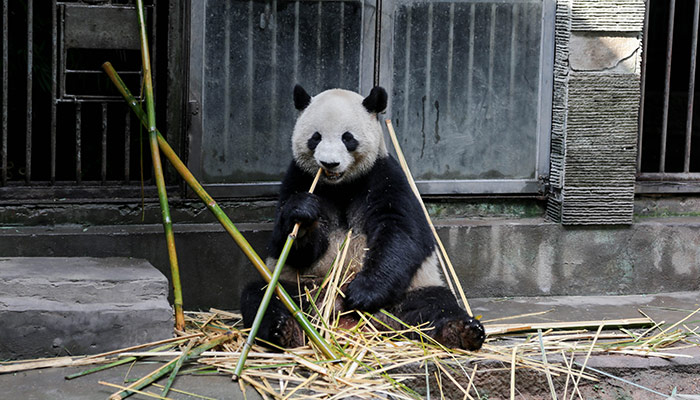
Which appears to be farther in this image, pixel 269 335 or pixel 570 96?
pixel 570 96

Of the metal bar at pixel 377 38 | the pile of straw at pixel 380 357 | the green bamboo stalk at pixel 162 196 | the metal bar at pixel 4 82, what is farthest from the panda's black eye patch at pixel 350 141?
the metal bar at pixel 4 82

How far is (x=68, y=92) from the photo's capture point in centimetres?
645

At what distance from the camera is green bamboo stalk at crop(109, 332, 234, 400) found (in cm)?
383

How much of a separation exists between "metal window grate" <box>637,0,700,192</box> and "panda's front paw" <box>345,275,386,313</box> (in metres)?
2.43

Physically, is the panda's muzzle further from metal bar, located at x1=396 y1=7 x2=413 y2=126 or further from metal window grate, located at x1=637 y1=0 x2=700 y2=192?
metal window grate, located at x1=637 y1=0 x2=700 y2=192

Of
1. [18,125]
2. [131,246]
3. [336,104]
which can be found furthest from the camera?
[18,125]

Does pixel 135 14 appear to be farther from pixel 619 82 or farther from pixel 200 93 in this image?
pixel 619 82

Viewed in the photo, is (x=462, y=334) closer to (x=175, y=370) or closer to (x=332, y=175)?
(x=332, y=175)

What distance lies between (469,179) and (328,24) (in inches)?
54.7

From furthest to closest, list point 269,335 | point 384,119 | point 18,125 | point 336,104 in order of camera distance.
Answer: point 18,125, point 384,119, point 336,104, point 269,335

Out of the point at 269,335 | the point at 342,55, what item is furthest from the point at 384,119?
the point at 269,335

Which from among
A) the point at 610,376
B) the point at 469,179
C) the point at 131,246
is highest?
the point at 469,179

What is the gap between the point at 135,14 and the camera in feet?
17.9

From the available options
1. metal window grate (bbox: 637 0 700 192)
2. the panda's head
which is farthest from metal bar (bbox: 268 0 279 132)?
metal window grate (bbox: 637 0 700 192)
